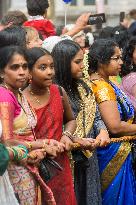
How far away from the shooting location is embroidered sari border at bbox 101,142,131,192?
17.3 ft

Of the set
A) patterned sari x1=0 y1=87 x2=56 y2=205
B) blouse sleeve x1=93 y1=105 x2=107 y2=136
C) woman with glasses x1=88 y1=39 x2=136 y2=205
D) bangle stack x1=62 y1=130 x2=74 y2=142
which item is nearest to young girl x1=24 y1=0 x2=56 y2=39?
woman with glasses x1=88 y1=39 x2=136 y2=205

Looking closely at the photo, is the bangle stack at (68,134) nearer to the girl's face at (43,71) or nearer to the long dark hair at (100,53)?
the girl's face at (43,71)

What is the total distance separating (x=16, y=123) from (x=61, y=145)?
363mm

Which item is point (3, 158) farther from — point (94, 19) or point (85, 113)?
point (94, 19)

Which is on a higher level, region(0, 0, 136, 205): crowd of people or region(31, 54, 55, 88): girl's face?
region(31, 54, 55, 88): girl's face

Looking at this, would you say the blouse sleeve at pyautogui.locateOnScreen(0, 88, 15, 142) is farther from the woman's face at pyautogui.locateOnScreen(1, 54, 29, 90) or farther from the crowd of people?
the woman's face at pyautogui.locateOnScreen(1, 54, 29, 90)

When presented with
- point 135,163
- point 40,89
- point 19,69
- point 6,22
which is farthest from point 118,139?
point 6,22

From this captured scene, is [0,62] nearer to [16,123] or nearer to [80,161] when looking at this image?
[16,123]

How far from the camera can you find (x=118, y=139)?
17.1 feet

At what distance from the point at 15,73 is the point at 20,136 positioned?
424 mm

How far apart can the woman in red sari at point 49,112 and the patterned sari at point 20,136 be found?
211 mm

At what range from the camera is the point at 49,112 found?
181 inches

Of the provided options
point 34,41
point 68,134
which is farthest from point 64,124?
point 34,41

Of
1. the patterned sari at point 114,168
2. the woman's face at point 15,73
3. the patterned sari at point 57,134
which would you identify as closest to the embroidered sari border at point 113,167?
the patterned sari at point 114,168
